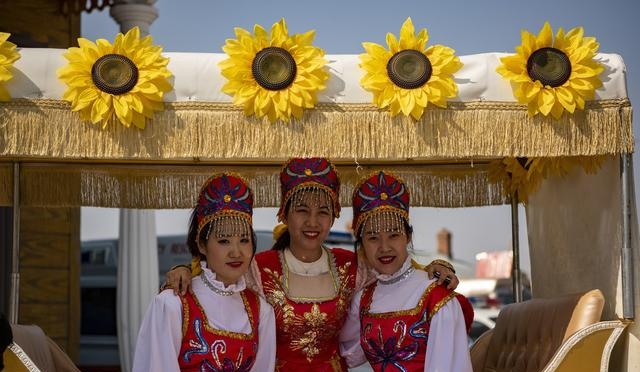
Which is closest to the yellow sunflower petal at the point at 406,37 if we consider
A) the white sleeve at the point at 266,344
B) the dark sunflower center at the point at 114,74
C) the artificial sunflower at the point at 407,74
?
the artificial sunflower at the point at 407,74

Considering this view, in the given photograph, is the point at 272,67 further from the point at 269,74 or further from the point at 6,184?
the point at 6,184

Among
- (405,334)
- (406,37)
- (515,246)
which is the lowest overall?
(405,334)

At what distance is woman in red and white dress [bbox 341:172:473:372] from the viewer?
4680mm

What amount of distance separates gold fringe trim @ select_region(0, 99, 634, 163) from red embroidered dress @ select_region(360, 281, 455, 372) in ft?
2.05

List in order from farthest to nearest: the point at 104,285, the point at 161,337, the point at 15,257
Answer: the point at 104,285, the point at 15,257, the point at 161,337

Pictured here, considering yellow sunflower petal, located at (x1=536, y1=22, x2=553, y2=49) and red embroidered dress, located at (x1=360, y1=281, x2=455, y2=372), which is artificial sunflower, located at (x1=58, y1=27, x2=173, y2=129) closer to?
red embroidered dress, located at (x1=360, y1=281, x2=455, y2=372)

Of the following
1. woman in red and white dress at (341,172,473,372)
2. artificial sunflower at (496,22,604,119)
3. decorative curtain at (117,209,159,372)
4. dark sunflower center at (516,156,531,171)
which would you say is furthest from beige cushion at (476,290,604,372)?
decorative curtain at (117,209,159,372)

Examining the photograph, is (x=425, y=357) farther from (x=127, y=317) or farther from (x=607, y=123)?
(x=127, y=317)

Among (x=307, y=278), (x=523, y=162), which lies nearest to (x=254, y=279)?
(x=307, y=278)

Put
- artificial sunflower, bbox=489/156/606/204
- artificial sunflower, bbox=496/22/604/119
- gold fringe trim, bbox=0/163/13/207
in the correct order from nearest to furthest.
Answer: artificial sunflower, bbox=496/22/604/119 → artificial sunflower, bbox=489/156/606/204 → gold fringe trim, bbox=0/163/13/207

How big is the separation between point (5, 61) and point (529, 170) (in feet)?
8.88

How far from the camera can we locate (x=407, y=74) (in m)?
4.82

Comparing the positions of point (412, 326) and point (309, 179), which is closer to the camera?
point (412, 326)

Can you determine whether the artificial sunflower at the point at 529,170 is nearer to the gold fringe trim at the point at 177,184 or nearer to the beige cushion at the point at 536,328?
the gold fringe trim at the point at 177,184
